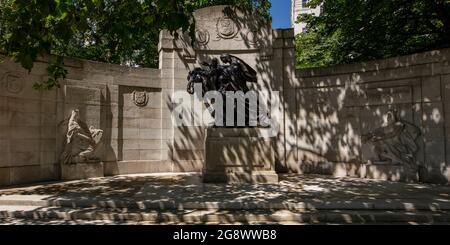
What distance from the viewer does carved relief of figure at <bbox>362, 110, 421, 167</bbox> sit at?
1164 centimetres

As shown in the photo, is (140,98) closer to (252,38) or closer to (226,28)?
(226,28)

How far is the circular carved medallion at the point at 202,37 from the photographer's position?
15.4 meters

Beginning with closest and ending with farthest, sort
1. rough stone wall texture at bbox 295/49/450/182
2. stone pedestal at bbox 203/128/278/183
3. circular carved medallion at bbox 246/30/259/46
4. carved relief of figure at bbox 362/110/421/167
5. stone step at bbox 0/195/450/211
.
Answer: stone step at bbox 0/195/450/211 → stone pedestal at bbox 203/128/278/183 → rough stone wall texture at bbox 295/49/450/182 → carved relief of figure at bbox 362/110/421/167 → circular carved medallion at bbox 246/30/259/46

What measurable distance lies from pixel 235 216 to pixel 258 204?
833mm

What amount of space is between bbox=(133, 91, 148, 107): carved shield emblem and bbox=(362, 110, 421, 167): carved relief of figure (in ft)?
31.2

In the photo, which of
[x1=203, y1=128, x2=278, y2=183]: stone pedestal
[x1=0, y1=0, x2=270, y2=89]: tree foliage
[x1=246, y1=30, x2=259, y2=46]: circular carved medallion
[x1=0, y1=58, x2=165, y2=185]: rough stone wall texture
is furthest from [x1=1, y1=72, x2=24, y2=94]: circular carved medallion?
[x1=246, y1=30, x2=259, y2=46]: circular carved medallion

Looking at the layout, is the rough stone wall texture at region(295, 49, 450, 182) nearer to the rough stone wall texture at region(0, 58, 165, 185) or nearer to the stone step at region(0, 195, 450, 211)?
the stone step at region(0, 195, 450, 211)

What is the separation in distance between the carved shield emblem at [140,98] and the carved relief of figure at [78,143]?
8.00 feet

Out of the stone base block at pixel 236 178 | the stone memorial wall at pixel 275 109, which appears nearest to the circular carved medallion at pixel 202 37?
the stone memorial wall at pixel 275 109

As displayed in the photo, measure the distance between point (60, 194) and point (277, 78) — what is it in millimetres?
9944

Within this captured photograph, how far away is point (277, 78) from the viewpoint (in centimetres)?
1500

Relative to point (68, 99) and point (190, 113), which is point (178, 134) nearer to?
point (190, 113)

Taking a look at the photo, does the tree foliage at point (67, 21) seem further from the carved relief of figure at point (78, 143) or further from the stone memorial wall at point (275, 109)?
the stone memorial wall at point (275, 109)
